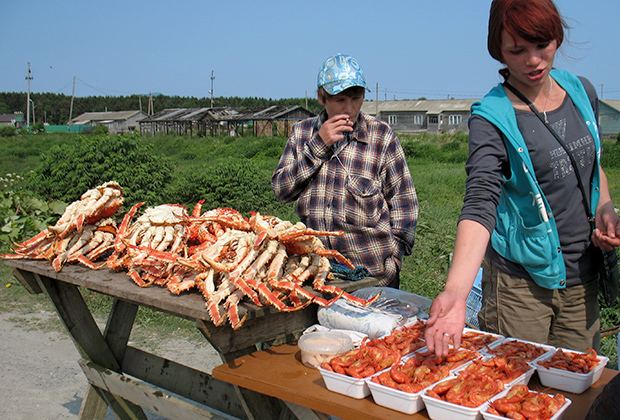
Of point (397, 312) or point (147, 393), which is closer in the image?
point (397, 312)

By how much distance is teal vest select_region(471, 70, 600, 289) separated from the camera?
2230mm

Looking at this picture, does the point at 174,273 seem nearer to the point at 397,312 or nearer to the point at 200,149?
the point at 397,312

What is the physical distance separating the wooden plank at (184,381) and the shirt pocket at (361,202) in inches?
48.6

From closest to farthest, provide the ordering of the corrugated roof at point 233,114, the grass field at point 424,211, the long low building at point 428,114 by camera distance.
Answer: the grass field at point 424,211
the corrugated roof at point 233,114
the long low building at point 428,114

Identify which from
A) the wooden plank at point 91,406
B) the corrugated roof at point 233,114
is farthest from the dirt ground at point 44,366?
the corrugated roof at point 233,114

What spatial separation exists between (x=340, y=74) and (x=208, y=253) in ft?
3.89

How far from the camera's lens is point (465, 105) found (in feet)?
221

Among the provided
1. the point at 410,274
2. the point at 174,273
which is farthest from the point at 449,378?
the point at 410,274

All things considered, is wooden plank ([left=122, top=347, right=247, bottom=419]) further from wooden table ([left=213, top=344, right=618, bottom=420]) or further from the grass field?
the grass field

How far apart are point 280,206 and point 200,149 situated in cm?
2357

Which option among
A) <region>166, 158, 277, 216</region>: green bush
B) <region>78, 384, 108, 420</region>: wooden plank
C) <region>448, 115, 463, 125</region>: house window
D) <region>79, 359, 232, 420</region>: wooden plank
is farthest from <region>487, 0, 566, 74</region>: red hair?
<region>448, 115, 463, 125</region>: house window

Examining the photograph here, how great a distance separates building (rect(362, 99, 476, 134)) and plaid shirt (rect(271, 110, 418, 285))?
6475 centimetres

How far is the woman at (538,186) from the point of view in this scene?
213 cm

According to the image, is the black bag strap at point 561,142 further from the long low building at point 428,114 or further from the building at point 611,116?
the long low building at point 428,114
